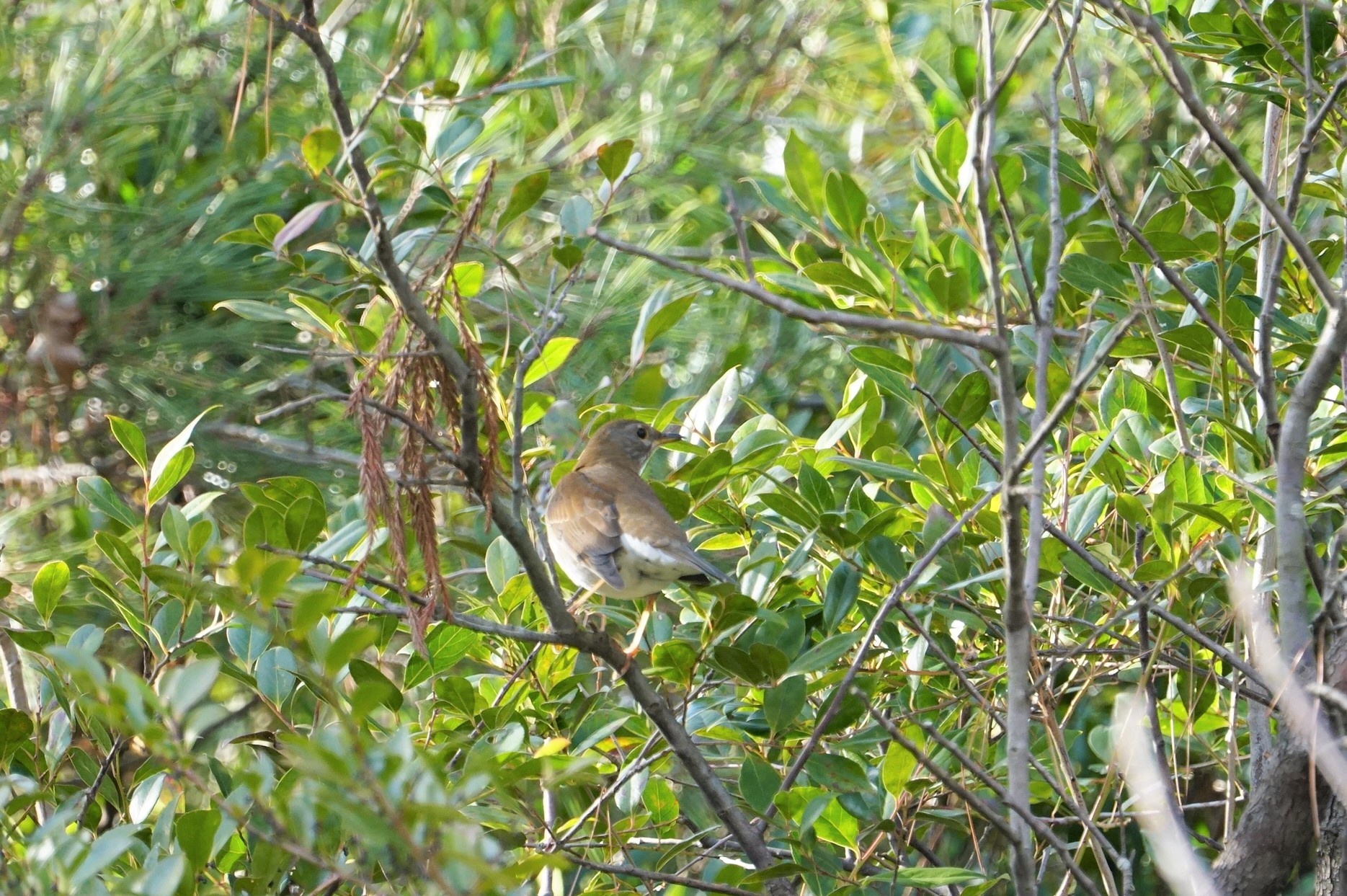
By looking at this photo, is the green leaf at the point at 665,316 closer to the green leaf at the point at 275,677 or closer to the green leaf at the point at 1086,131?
the green leaf at the point at 1086,131

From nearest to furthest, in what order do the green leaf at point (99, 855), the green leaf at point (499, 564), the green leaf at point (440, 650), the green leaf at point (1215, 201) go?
the green leaf at point (99, 855)
the green leaf at point (1215, 201)
the green leaf at point (440, 650)
the green leaf at point (499, 564)

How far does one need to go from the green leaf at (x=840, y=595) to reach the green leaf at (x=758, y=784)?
0.32m

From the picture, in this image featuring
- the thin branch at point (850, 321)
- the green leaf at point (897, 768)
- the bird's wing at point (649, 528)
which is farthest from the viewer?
the bird's wing at point (649, 528)

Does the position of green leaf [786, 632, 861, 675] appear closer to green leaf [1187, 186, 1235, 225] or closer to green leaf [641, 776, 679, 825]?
green leaf [641, 776, 679, 825]

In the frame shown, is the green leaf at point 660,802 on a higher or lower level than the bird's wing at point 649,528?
lower

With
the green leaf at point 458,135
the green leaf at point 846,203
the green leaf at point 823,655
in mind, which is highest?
the green leaf at point 458,135

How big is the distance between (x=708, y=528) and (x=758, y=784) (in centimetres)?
91

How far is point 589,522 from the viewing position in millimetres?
4027

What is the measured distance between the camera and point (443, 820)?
1.50 meters

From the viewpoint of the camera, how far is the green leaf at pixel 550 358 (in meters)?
3.14

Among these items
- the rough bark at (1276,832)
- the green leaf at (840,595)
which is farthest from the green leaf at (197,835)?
the rough bark at (1276,832)

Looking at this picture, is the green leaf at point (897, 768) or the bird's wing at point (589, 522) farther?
the bird's wing at point (589, 522)

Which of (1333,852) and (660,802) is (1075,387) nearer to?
(1333,852)

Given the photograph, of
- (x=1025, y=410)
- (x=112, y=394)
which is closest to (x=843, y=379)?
(x=1025, y=410)
